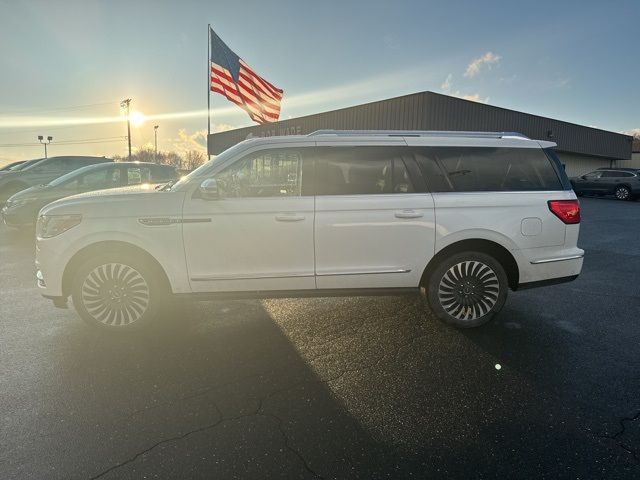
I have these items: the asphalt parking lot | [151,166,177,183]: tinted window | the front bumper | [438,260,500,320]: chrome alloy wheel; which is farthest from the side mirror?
the front bumper

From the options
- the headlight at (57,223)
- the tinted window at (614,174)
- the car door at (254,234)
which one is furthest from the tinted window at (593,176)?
the headlight at (57,223)

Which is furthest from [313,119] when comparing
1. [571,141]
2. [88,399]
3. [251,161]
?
[88,399]

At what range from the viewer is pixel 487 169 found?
3.97 metres

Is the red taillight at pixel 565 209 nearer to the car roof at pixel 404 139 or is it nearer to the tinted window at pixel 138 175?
the car roof at pixel 404 139

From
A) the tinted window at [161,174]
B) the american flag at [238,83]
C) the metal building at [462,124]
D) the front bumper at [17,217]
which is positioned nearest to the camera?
the front bumper at [17,217]

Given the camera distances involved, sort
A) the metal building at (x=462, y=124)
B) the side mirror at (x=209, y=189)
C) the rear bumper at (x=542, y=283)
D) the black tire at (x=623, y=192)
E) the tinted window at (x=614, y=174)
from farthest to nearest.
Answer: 1. the black tire at (x=623, y=192)
2. the tinted window at (x=614, y=174)
3. the metal building at (x=462, y=124)
4. the rear bumper at (x=542, y=283)
5. the side mirror at (x=209, y=189)

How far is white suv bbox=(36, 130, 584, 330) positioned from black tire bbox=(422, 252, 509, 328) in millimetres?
11

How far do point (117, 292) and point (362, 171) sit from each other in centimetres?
275

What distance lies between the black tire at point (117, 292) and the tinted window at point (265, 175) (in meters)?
1.15

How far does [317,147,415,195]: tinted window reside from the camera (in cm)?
378

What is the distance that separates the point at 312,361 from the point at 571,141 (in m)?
32.8

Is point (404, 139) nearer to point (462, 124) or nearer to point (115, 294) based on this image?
point (115, 294)

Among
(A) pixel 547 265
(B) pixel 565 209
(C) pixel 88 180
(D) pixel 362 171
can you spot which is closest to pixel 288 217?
(D) pixel 362 171

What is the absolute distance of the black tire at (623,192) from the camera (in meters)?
21.1
